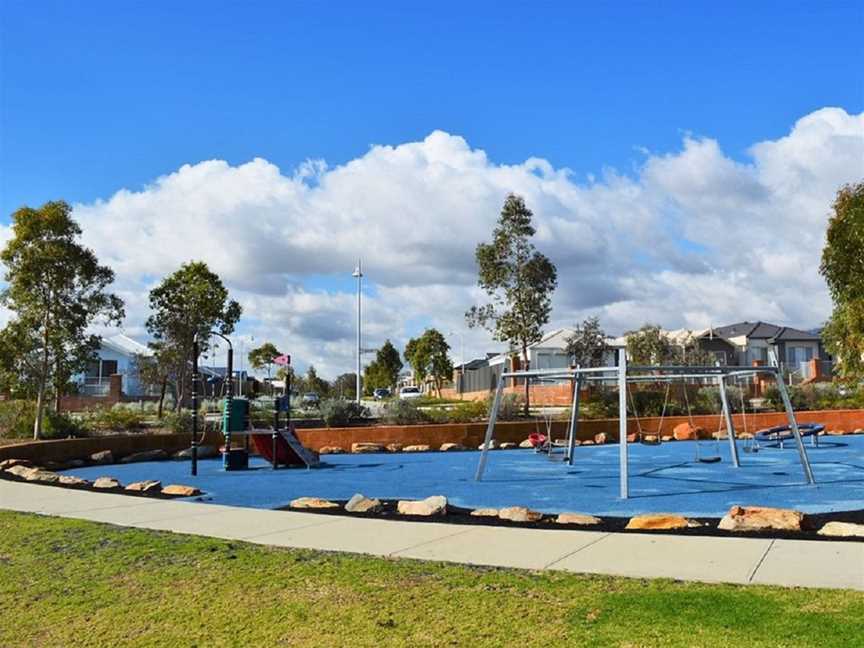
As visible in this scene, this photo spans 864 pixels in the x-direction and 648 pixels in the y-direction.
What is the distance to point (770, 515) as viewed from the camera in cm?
894

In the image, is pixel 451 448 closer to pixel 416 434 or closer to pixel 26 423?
pixel 416 434

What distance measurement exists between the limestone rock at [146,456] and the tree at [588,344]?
2108 cm

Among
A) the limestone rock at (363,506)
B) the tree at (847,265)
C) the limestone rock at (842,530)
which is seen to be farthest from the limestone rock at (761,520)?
the tree at (847,265)

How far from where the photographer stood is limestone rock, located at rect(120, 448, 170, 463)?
20995 millimetres

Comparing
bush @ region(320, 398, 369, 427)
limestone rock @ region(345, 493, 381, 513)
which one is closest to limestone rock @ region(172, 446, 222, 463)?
bush @ region(320, 398, 369, 427)

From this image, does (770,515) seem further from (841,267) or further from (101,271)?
(101,271)

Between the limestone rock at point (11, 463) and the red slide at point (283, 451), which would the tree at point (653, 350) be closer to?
the red slide at point (283, 451)

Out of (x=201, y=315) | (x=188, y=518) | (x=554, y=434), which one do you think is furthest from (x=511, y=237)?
(x=188, y=518)

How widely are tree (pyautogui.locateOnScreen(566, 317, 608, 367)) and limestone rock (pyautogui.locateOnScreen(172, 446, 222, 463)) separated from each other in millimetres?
19459

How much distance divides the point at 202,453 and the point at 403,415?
6879 mm

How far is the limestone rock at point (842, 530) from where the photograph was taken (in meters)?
8.21

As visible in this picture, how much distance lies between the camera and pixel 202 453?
22.7m

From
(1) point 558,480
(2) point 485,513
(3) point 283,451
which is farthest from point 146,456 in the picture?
(2) point 485,513

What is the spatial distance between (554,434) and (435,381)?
52.8 meters
